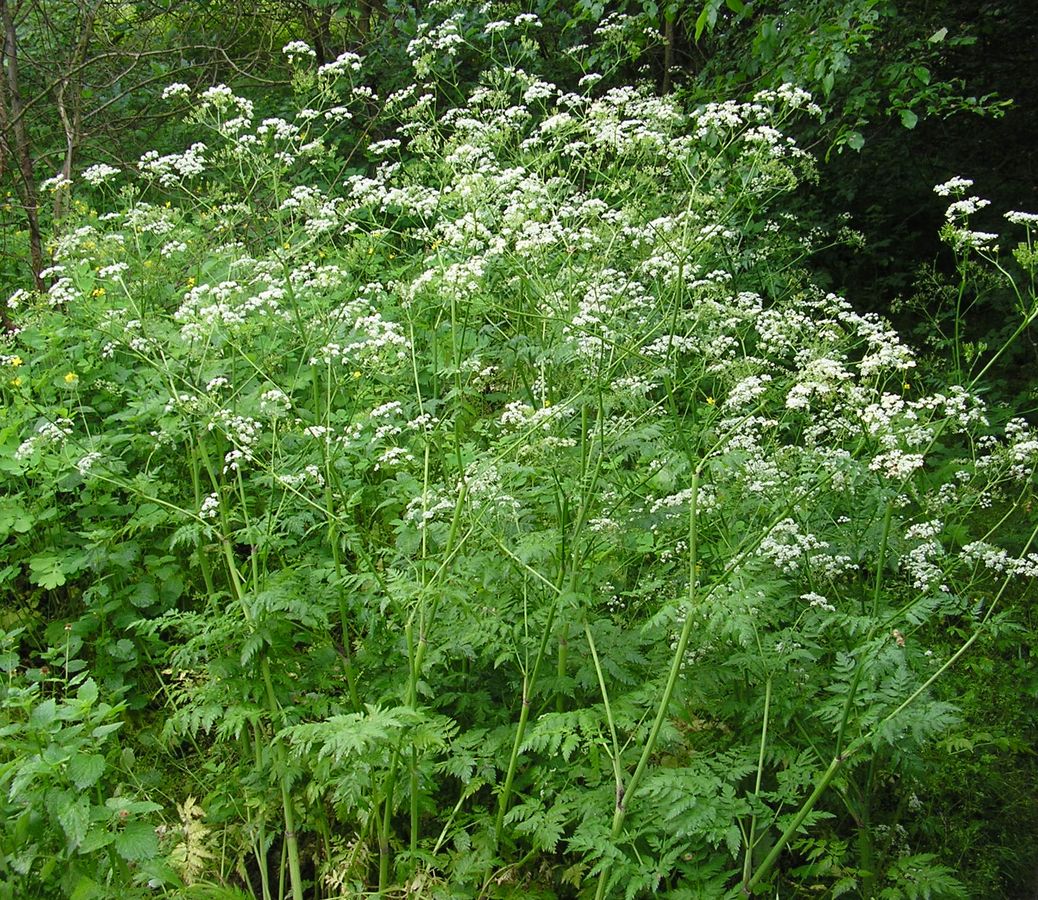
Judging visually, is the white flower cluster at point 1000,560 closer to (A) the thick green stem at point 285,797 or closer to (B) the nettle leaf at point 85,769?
(A) the thick green stem at point 285,797

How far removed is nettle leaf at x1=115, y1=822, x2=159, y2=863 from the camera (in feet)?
9.11

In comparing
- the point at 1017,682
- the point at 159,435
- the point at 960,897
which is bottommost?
the point at 1017,682

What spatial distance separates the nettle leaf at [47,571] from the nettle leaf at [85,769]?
6.05 feet

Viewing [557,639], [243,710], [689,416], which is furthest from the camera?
[689,416]

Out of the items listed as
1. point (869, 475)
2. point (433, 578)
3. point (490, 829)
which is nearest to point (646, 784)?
point (490, 829)

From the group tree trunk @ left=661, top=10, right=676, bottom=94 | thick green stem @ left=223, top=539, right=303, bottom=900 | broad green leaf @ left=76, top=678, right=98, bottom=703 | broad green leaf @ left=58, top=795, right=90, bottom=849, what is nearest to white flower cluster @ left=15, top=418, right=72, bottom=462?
thick green stem @ left=223, top=539, right=303, bottom=900

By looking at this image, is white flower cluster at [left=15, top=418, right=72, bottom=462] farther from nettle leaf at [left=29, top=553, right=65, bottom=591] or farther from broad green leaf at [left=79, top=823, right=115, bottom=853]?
broad green leaf at [left=79, top=823, right=115, bottom=853]

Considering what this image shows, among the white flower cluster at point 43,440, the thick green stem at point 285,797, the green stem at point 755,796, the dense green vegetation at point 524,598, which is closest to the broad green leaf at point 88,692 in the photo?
the dense green vegetation at point 524,598

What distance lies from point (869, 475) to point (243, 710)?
2.44 meters

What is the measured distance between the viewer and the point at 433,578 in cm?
336

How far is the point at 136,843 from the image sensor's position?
2805 millimetres

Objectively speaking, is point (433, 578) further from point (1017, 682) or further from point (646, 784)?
point (1017, 682)

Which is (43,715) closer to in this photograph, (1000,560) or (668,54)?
(1000,560)

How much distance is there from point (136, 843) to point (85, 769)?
27 cm
